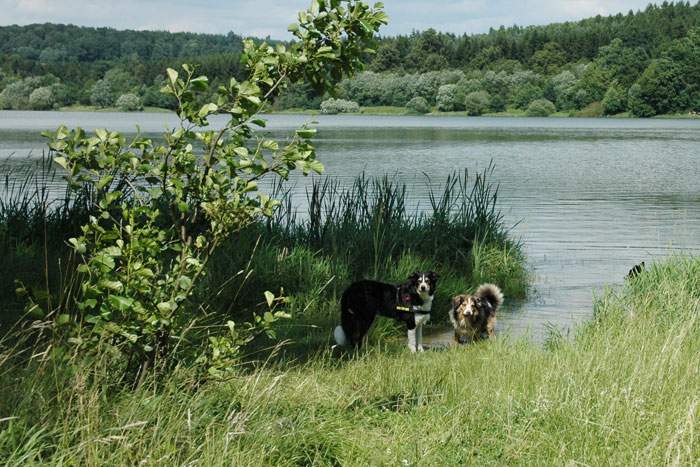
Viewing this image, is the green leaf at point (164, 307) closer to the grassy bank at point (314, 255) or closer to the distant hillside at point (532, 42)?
the grassy bank at point (314, 255)

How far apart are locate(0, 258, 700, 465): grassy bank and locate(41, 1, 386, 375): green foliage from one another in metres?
0.30

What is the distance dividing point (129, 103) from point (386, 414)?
97380mm

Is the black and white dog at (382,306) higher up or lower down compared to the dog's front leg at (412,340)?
higher up

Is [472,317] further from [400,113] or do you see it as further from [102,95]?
[400,113]

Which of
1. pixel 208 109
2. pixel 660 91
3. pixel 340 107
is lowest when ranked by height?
pixel 340 107

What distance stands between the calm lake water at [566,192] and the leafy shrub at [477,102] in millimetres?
57337

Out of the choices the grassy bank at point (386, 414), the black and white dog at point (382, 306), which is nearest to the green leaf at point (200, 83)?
the grassy bank at point (386, 414)

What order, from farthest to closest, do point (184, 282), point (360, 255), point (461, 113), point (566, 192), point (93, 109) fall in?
point (461, 113)
point (93, 109)
point (566, 192)
point (360, 255)
point (184, 282)

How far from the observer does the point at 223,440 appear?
4289mm

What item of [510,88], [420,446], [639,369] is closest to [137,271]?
[420,446]

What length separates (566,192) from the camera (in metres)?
25.7

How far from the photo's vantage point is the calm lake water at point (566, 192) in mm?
12398

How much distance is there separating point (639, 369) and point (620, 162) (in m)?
32.4

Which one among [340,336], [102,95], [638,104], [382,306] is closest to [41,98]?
[102,95]
